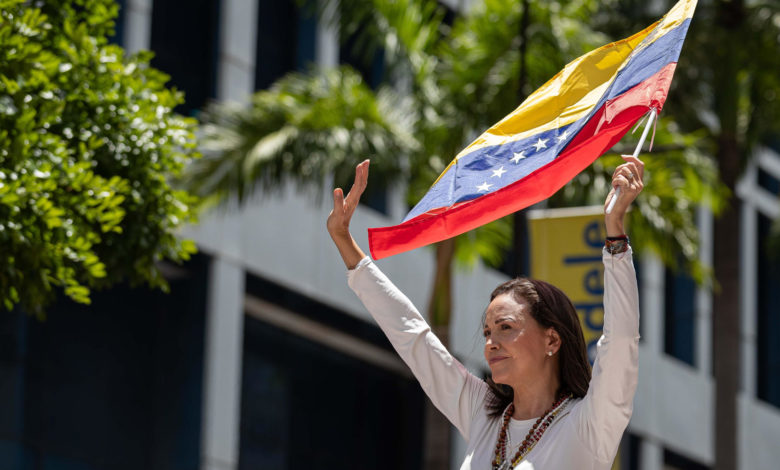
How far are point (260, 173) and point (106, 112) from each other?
8270 millimetres

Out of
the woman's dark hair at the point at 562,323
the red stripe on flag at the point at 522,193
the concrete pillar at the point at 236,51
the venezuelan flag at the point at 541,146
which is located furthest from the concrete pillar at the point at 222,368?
the woman's dark hair at the point at 562,323

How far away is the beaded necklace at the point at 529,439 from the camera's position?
16.5 ft

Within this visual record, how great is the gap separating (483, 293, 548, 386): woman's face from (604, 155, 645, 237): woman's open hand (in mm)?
483

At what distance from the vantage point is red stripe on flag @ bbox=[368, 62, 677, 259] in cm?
608

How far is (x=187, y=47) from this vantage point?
76.9 ft

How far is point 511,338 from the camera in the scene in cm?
511

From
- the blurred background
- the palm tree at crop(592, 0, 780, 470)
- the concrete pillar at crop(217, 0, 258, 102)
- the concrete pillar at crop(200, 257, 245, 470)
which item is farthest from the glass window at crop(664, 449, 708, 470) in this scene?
the concrete pillar at crop(217, 0, 258, 102)

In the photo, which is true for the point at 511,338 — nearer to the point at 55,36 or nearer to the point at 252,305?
the point at 55,36

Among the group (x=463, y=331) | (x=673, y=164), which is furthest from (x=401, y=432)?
(x=673, y=164)

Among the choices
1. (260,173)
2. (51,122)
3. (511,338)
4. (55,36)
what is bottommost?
(511,338)

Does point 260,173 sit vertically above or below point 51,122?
above

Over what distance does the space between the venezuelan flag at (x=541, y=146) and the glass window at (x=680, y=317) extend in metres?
30.9

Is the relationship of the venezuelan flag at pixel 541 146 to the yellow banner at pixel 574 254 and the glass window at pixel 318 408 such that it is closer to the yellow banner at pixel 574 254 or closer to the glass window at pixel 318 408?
the yellow banner at pixel 574 254

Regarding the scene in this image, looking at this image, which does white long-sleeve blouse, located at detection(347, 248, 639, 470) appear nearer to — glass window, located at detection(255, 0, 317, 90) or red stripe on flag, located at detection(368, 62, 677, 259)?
red stripe on flag, located at detection(368, 62, 677, 259)
